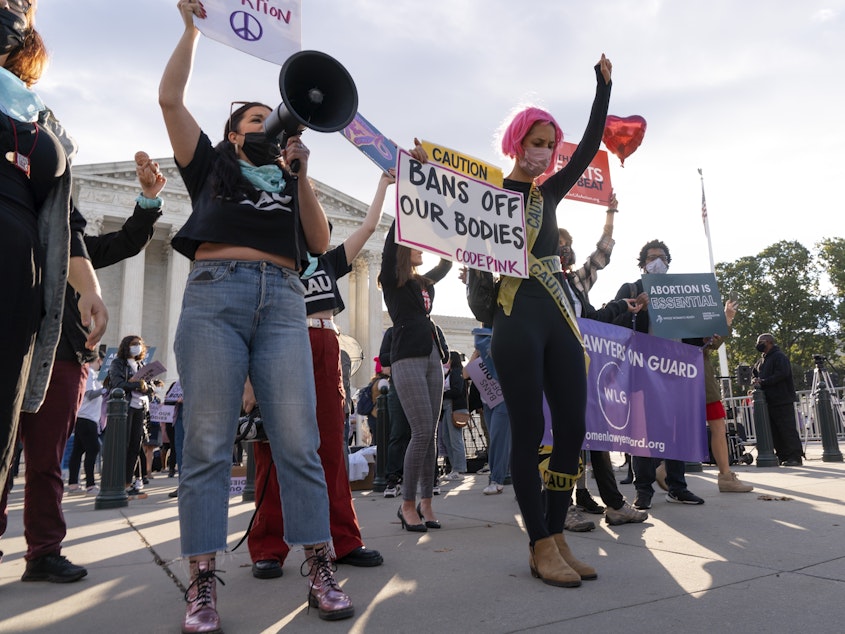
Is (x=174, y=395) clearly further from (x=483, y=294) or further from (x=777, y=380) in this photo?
(x=777, y=380)

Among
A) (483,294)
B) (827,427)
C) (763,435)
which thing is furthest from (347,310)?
(483,294)

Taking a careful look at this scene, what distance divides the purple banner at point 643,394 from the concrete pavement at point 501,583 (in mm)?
577

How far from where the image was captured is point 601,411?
186 inches

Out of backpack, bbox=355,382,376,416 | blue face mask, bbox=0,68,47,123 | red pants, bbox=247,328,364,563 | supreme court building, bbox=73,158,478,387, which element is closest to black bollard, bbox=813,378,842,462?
backpack, bbox=355,382,376,416

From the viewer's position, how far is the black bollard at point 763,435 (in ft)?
31.1

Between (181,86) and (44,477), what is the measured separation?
2.07 m

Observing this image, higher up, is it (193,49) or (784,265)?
(784,265)

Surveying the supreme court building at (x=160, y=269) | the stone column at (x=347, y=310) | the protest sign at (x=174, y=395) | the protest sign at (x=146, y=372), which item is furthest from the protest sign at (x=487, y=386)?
the stone column at (x=347, y=310)

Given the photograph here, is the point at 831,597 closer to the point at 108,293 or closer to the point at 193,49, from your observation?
the point at 193,49

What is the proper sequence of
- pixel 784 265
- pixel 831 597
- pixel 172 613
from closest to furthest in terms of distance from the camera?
pixel 831 597
pixel 172 613
pixel 784 265

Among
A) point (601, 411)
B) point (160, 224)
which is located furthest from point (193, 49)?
point (160, 224)

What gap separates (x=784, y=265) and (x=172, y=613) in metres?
54.8

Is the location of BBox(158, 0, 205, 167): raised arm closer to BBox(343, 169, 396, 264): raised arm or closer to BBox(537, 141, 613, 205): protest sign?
BBox(343, 169, 396, 264): raised arm

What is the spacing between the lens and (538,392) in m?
2.99
